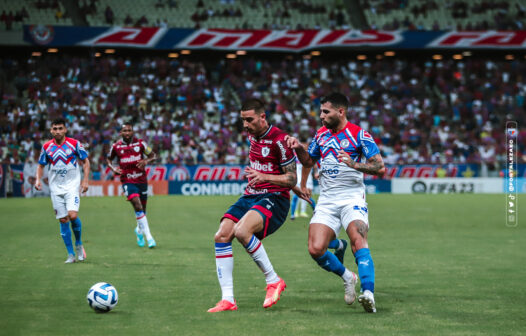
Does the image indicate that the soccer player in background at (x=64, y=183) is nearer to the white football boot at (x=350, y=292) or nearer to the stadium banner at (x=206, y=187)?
the white football boot at (x=350, y=292)

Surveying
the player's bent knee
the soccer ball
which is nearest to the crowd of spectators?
the soccer ball

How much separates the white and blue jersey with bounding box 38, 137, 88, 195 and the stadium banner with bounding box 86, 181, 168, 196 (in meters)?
21.3

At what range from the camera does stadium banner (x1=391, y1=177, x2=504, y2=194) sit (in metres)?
36.6

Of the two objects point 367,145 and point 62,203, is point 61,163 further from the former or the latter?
point 367,145

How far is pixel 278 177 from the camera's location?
7613mm

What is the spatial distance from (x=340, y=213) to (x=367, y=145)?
0.82 metres

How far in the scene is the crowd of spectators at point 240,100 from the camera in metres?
36.3

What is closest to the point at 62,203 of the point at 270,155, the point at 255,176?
the point at 270,155

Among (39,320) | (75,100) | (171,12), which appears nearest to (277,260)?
(39,320)

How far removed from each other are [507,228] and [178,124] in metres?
23.2

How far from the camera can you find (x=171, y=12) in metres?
43.9

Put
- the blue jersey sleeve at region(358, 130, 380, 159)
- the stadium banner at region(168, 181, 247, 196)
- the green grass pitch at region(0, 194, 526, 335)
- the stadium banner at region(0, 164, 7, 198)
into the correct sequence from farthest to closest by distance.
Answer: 1. the stadium banner at region(168, 181, 247, 196)
2. the stadium banner at region(0, 164, 7, 198)
3. the blue jersey sleeve at region(358, 130, 380, 159)
4. the green grass pitch at region(0, 194, 526, 335)

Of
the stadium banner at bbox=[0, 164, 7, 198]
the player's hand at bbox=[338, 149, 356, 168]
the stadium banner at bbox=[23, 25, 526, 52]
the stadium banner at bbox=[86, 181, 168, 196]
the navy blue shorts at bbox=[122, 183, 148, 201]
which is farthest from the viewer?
the stadium banner at bbox=[23, 25, 526, 52]

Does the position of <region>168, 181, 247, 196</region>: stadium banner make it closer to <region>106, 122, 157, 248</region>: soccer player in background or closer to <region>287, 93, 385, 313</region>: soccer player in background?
<region>106, 122, 157, 248</region>: soccer player in background
